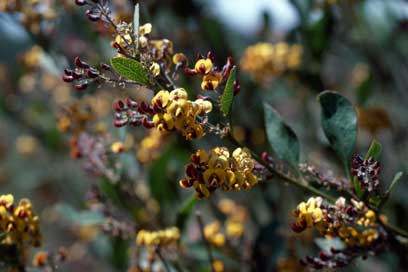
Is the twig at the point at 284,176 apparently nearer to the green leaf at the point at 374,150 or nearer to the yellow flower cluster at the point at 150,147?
the green leaf at the point at 374,150

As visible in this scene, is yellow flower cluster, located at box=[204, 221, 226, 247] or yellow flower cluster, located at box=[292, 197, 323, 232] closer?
yellow flower cluster, located at box=[292, 197, 323, 232]

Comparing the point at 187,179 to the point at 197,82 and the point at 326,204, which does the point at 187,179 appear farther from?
the point at 197,82

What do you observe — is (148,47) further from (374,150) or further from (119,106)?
(374,150)

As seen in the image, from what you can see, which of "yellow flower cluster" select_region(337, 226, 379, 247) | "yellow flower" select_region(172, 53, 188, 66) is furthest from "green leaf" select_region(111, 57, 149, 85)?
"yellow flower cluster" select_region(337, 226, 379, 247)

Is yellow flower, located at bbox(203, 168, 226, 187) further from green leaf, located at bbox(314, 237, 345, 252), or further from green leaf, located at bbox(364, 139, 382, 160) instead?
green leaf, located at bbox(314, 237, 345, 252)

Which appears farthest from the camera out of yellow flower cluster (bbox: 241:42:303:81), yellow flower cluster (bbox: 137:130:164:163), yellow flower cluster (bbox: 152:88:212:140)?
yellow flower cluster (bbox: 241:42:303:81)

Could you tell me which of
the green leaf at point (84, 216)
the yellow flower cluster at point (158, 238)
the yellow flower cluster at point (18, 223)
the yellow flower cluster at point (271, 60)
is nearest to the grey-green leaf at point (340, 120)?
the yellow flower cluster at point (158, 238)

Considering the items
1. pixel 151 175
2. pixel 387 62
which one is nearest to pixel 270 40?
pixel 387 62
